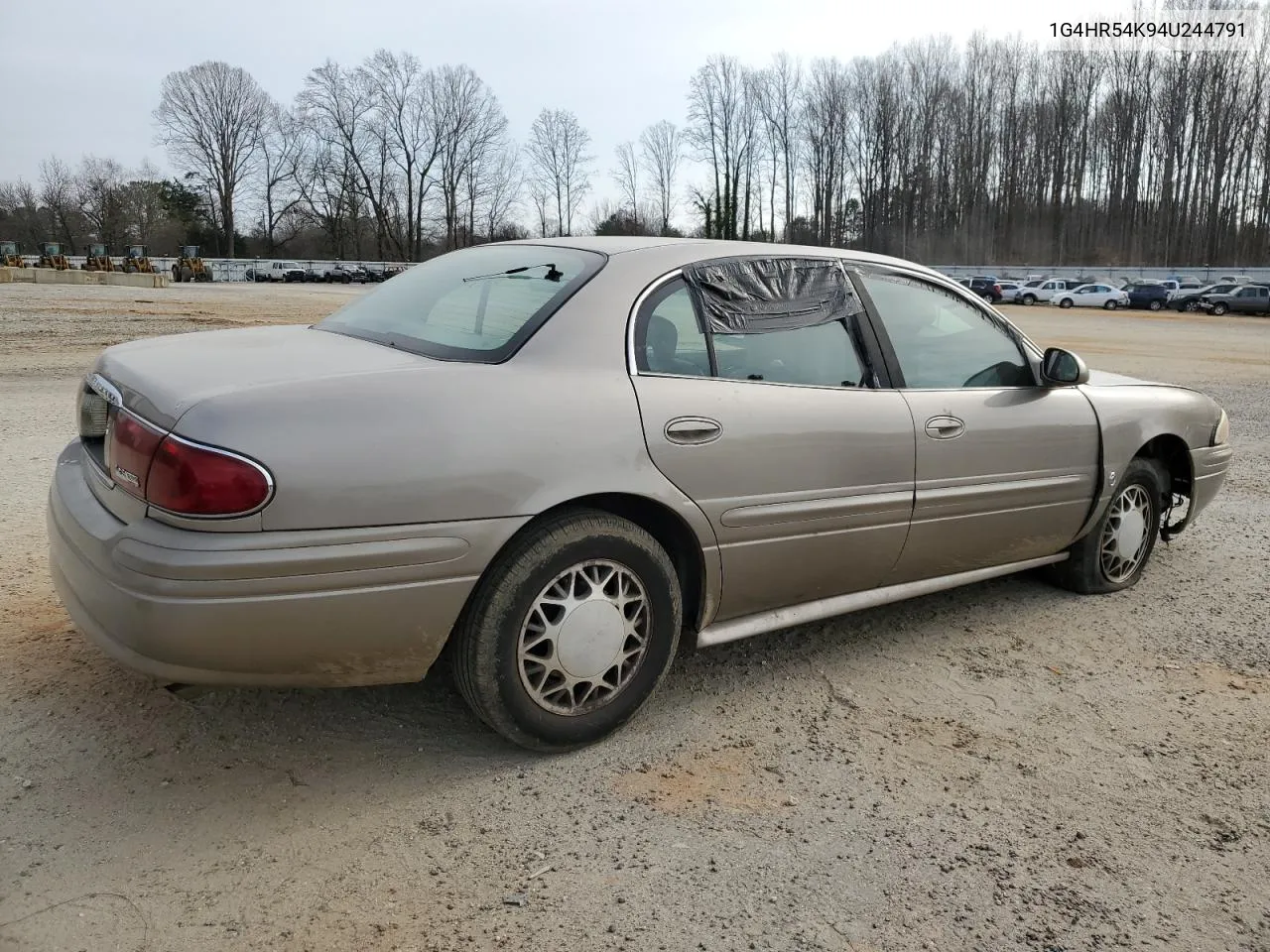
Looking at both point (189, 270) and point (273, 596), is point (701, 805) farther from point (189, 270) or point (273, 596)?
point (189, 270)

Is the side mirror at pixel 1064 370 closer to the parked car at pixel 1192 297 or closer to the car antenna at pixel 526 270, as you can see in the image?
the car antenna at pixel 526 270

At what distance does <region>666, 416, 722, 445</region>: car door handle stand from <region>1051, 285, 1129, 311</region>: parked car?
164 ft

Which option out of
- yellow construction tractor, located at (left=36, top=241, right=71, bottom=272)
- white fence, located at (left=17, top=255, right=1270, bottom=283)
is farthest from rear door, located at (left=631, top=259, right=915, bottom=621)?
white fence, located at (left=17, top=255, right=1270, bottom=283)

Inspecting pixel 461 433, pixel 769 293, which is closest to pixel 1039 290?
pixel 769 293

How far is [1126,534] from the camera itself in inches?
179

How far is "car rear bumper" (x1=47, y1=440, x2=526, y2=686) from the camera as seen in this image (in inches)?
90.8

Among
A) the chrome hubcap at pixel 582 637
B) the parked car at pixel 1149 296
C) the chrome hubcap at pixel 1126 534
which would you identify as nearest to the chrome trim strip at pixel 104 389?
the chrome hubcap at pixel 582 637

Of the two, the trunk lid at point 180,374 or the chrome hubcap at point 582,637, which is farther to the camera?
the chrome hubcap at point 582,637

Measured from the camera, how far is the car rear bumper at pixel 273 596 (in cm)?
231

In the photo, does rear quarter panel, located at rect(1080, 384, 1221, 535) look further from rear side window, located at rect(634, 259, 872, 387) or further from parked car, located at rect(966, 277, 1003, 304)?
parked car, located at rect(966, 277, 1003, 304)

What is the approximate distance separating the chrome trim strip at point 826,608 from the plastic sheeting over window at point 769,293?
3.21 ft

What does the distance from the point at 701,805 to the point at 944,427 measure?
1.73 m

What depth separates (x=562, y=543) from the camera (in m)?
2.73

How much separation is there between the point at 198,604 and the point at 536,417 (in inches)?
38.5
